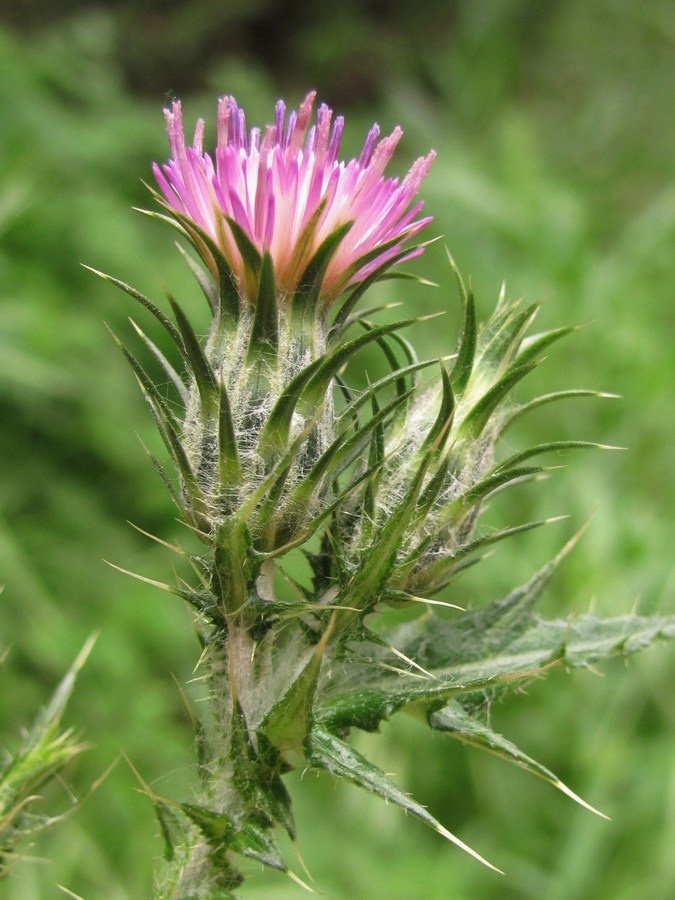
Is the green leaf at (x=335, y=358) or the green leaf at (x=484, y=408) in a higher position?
the green leaf at (x=484, y=408)

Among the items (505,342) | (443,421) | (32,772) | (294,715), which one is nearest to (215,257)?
(443,421)

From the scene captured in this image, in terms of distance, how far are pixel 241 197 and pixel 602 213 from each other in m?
7.61

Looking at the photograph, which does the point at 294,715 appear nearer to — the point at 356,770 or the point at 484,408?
the point at 356,770

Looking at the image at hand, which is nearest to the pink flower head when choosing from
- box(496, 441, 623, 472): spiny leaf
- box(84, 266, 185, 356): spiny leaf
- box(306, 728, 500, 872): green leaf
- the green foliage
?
box(84, 266, 185, 356): spiny leaf

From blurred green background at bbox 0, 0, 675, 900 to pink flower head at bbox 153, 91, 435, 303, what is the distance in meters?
1.00

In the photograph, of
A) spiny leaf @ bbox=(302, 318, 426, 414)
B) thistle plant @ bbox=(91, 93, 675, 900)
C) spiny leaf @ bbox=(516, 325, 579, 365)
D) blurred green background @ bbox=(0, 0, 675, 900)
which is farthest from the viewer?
blurred green background @ bbox=(0, 0, 675, 900)

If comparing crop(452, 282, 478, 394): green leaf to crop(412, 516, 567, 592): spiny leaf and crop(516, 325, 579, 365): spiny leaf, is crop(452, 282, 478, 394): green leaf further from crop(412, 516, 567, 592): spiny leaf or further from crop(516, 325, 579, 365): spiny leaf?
crop(412, 516, 567, 592): spiny leaf

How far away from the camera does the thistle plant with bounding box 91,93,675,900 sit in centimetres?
141

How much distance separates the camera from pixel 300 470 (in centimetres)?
146

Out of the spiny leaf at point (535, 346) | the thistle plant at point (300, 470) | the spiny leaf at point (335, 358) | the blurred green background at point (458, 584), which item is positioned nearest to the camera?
the spiny leaf at point (335, 358)

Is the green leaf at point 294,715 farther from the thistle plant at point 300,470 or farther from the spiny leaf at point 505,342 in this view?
the spiny leaf at point 505,342

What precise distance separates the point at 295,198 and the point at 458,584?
3305 millimetres

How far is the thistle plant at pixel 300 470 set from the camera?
1411 millimetres

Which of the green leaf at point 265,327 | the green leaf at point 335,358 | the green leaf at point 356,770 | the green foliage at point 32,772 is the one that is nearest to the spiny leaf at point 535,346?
the green leaf at point 335,358
